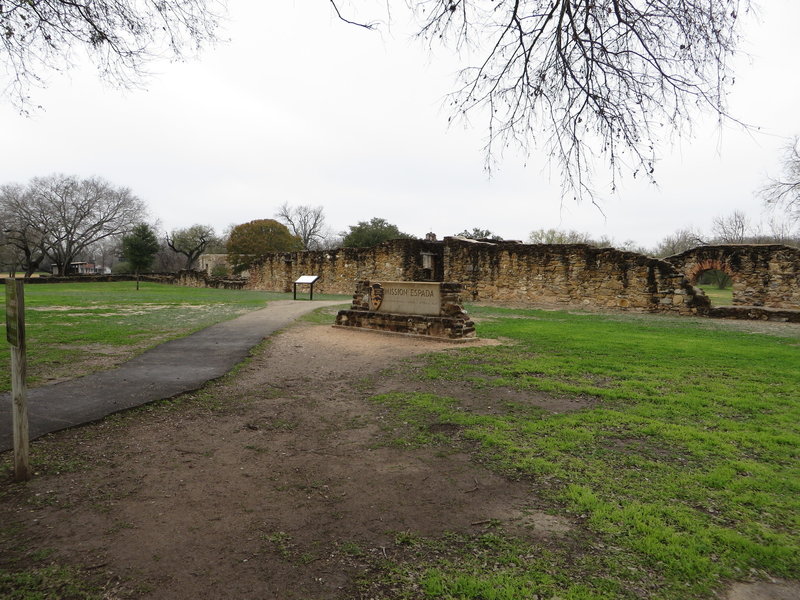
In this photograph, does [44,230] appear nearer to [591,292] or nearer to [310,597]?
[591,292]

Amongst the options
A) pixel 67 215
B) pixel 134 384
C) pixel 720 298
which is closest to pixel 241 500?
pixel 134 384

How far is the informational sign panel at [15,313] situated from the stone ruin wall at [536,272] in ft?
59.1

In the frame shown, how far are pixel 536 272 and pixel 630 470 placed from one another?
665 inches

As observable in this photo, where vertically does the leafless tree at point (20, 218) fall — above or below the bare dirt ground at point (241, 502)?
above

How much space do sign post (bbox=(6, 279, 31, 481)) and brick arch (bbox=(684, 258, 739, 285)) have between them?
1879 centimetres

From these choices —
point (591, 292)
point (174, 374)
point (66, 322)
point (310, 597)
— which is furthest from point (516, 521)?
Answer: point (591, 292)

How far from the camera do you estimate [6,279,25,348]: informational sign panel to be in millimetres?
A: 2659

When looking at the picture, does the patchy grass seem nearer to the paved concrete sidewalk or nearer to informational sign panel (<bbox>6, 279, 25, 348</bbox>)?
informational sign panel (<bbox>6, 279, 25, 348</bbox>)

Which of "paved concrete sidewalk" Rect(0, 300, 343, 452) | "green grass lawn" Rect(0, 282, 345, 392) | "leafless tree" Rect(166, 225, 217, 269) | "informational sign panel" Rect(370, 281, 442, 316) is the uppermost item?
"leafless tree" Rect(166, 225, 217, 269)

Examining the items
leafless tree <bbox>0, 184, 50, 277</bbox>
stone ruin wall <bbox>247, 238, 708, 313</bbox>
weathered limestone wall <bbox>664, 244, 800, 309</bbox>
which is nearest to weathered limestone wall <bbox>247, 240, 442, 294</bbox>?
stone ruin wall <bbox>247, 238, 708, 313</bbox>

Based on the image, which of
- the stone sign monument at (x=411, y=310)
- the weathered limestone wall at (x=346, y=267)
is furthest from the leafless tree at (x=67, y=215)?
the stone sign monument at (x=411, y=310)

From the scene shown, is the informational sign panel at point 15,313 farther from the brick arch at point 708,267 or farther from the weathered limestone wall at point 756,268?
the weathered limestone wall at point 756,268

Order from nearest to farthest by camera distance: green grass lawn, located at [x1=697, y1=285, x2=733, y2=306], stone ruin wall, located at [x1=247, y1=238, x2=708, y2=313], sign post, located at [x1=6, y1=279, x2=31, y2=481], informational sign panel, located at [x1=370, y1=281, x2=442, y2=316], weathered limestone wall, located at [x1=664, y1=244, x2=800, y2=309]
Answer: sign post, located at [x1=6, y1=279, x2=31, y2=481], informational sign panel, located at [x1=370, y1=281, x2=442, y2=316], weathered limestone wall, located at [x1=664, y1=244, x2=800, y2=309], stone ruin wall, located at [x1=247, y1=238, x2=708, y2=313], green grass lawn, located at [x1=697, y1=285, x2=733, y2=306]

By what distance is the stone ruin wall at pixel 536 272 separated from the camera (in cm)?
1662
